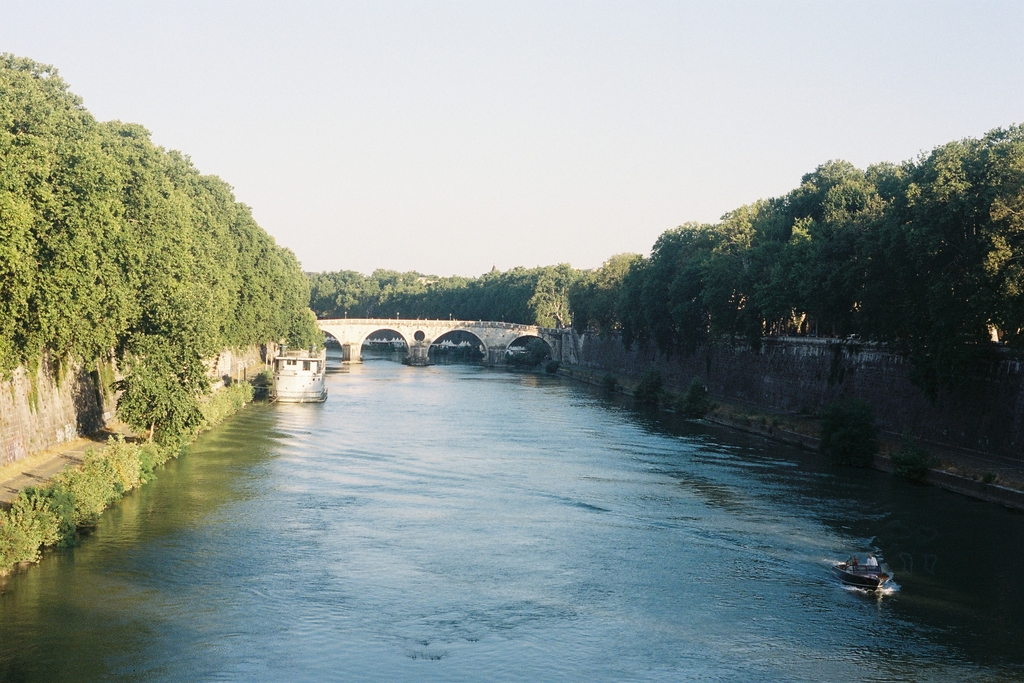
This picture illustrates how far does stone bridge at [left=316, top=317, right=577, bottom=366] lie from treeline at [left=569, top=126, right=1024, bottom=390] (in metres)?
43.6

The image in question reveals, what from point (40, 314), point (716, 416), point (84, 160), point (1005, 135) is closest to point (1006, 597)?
point (1005, 135)

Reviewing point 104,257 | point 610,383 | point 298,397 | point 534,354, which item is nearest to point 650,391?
point 610,383

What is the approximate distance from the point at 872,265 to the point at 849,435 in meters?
8.07

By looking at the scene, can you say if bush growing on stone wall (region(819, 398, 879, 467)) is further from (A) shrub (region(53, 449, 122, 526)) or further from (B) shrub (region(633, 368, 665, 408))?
(A) shrub (region(53, 449, 122, 526))

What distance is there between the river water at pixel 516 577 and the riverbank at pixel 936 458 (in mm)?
838

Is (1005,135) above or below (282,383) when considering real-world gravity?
above

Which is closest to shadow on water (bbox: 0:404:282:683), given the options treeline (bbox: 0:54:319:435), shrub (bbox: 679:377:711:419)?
treeline (bbox: 0:54:319:435)

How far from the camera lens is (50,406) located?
125ft

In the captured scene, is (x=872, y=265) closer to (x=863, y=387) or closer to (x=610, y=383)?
(x=863, y=387)

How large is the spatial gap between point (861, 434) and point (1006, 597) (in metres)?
20.0

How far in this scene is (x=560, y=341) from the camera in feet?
452

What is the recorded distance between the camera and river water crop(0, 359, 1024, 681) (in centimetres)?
2227

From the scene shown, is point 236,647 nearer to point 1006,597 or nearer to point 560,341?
point 1006,597

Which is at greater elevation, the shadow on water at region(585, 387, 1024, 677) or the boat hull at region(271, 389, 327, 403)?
the boat hull at region(271, 389, 327, 403)
